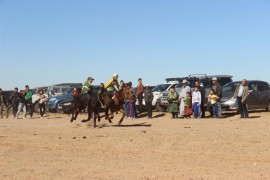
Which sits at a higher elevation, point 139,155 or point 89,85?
point 89,85

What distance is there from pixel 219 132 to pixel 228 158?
18.5 feet

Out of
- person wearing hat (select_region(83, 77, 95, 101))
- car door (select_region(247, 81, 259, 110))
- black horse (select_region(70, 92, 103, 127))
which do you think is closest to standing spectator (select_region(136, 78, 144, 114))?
car door (select_region(247, 81, 259, 110))

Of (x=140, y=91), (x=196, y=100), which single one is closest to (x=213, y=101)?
(x=196, y=100)

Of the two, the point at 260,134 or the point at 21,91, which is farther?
the point at 21,91

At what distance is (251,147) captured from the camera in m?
13.2

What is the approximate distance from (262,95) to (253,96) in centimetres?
71

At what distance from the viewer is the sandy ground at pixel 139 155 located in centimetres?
976

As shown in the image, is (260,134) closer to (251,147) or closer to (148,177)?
(251,147)

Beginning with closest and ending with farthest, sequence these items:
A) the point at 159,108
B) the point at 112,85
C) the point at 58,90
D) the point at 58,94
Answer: the point at 112,85 → the point at 159,108 → the point at 58,94 → the point at 58,90

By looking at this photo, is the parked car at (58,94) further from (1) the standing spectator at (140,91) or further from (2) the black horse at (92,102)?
(2) the black horse at (92,102)

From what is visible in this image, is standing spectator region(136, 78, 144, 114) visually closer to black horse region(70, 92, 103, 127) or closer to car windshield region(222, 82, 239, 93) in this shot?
car windshield region(222, 82, 239, 93)

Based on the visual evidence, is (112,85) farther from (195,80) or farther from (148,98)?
(195,80)

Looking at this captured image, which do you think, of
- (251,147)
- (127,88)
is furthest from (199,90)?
(251,147)

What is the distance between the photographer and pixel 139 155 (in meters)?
12.1
